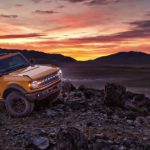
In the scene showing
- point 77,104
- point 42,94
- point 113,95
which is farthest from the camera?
point 113,95

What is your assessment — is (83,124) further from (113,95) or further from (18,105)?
(113,95)

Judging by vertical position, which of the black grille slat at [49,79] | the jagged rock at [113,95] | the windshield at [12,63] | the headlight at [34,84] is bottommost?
the jagged rock at [113,95]

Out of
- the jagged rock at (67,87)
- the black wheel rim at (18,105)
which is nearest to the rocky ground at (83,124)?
the jagged rock at (67,87)

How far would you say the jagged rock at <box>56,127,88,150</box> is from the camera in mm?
16125

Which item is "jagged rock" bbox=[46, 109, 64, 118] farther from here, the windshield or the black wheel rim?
the windshield

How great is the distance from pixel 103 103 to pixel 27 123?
5.08 meters

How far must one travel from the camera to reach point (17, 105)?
22.2 metres

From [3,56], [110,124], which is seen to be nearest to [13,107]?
[3,56]

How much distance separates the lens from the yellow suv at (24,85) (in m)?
21.6

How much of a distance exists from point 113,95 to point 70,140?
8646 mm

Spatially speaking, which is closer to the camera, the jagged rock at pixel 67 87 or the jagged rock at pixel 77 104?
the jagged rock at pixel 77 104

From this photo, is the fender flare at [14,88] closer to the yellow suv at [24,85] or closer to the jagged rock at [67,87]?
the yellow suv at [24,85]

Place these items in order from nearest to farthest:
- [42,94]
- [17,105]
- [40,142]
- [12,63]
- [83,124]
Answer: [40,142]
[83,124]
[42,94]
[17,105]
[12,63]

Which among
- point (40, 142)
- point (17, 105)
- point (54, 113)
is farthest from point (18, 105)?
point (40, 142)
